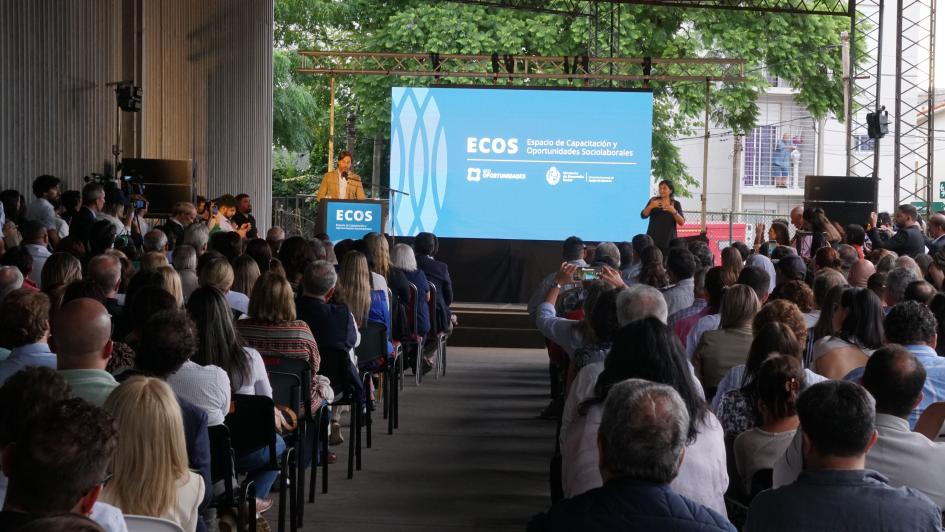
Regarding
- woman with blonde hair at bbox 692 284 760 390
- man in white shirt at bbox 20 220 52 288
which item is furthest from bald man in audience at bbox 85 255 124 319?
woman with blonde hair at bbox 692 284 760 390

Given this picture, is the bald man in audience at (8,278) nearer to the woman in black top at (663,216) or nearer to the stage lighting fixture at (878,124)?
the woman in black top at (663,216)

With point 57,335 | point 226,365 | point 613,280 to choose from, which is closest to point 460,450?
point 613,280

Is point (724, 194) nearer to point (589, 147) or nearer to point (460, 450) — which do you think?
point (589, 147)

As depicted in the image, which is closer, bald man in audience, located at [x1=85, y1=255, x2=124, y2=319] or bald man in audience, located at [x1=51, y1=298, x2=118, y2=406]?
bald man in audience, located at [x1=51, y1=298, x2=118, y2=406]

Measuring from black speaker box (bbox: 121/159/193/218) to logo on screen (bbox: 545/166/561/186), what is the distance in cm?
469

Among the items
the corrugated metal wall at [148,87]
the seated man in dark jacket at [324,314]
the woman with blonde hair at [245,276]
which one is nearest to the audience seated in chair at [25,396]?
the seated man in dark jacket at [324,314]

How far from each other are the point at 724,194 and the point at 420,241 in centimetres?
3163

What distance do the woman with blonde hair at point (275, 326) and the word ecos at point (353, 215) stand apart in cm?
813

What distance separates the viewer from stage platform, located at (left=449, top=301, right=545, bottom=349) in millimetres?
13766

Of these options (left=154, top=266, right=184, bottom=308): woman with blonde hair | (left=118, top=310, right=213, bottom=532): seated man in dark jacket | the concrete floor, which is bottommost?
the concrete floor

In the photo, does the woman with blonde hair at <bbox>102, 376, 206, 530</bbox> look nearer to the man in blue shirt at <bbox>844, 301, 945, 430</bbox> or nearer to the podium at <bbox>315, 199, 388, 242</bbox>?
the man in blue shirt at <bbox>844, 301, 945, 430</bbox>

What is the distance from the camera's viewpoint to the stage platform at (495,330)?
13.8 meters

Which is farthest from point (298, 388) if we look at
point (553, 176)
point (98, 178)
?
point (553, 176)

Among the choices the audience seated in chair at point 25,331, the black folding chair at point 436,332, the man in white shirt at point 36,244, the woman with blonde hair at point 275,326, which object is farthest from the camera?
the black folding chair at point 436,332
